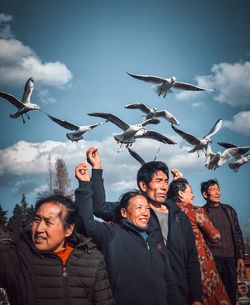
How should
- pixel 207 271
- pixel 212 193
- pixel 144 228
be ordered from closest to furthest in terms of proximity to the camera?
1. pixel 144 228
2. pixel 207 271
3. pixel 212 193

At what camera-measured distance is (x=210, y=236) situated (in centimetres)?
352

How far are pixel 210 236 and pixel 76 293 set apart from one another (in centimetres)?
201

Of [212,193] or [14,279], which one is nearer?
[14,279]

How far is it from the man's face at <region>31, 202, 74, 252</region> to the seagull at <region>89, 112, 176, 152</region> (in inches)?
320

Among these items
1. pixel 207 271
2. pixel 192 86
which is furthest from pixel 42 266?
pixel 192 86

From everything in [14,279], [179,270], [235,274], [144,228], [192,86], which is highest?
[192,86]

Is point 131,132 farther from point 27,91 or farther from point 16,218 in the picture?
point 16,218

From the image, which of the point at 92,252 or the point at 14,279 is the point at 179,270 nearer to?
the point at 92,252

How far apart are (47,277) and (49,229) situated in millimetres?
281

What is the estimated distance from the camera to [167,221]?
3064mm

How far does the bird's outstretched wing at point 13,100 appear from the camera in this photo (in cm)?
1004

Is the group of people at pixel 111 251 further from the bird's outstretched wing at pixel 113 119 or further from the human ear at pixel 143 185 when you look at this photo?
the bird's outstretched wing at pixel 113 119

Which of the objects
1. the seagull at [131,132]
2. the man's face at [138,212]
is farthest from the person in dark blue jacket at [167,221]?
the seagull at [131,132]

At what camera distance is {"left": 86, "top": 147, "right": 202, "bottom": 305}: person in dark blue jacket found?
111 inches
